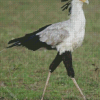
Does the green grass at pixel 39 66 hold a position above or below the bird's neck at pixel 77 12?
below

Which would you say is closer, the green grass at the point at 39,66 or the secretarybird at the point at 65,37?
the secretarybird at the point at 65,37

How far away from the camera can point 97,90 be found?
515cm

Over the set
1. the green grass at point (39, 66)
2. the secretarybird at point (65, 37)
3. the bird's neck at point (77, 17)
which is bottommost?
the green grass at point (39, 66)

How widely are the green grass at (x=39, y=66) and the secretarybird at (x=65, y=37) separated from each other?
0.64 meters

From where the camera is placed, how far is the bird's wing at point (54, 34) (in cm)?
447

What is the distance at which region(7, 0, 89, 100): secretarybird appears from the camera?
436 centimetres

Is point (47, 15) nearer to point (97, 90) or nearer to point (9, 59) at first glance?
point (9, 59)

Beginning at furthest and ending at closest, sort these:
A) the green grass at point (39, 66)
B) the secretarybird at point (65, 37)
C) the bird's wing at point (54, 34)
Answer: the green grass at point (39, 66), the bird's wing at point (54, 34), the secretarybird at point (65, 37)

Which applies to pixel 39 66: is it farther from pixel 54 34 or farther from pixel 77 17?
pixel 77 17

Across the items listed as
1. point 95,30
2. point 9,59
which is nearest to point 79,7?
point 9,59

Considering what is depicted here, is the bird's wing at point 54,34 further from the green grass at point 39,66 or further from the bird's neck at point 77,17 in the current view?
the green grass at point 39,66

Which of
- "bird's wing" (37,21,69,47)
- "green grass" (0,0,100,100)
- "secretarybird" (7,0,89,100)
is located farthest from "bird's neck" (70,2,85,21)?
"green grass" (0,0,100,100)

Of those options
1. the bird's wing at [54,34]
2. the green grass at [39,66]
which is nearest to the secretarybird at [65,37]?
the bird's wing at [54,34]

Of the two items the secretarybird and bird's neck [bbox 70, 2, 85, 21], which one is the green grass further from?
bird's neck [bbox 70, 2, 85, 21]
